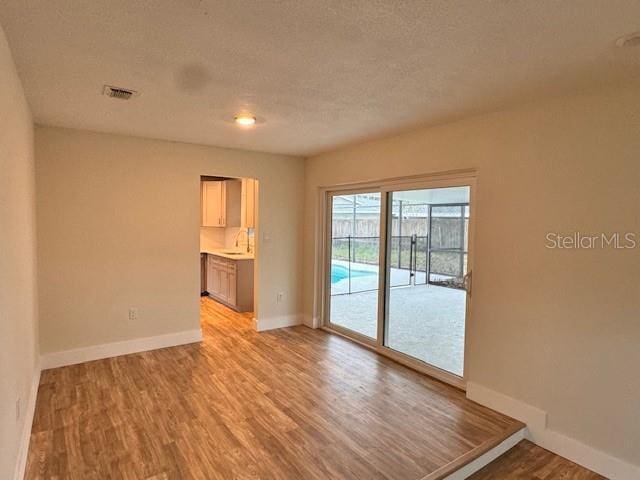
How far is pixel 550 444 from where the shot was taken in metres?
2.56

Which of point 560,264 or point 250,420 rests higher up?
point 560,264

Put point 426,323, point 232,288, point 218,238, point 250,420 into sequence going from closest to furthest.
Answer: point 250,420 < point 426,323 < point 232,288 < point 218,238

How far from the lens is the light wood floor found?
2207 millimetres

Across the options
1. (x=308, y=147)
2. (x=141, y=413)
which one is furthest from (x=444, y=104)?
(x=141, y=413)

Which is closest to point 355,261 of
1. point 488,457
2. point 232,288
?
point 232,288

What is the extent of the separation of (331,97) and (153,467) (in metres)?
2.62

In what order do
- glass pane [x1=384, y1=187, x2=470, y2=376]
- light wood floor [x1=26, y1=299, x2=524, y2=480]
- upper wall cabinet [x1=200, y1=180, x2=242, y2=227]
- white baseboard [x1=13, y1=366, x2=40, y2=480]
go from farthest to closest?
upper wall cabinet [x1=200, y1=180, x2=242, y2=227] → glass pane [x1=384, y1=187, x2=470, y2=376] → light wood floor [x1=26, y1=299, x2=524, y2=480] → white baseboard [x1=13, y1=366, x2=40, y2=480]

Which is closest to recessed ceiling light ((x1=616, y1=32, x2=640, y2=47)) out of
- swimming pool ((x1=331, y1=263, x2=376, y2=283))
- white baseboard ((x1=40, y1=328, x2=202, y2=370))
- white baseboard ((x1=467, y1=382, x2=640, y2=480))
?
white baseboard ((x1=467, y1=382, x2=640, y2=480))

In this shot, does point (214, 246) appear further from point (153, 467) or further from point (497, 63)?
point (497, 63)

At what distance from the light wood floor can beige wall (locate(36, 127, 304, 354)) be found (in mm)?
470

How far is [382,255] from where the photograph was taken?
162 inches

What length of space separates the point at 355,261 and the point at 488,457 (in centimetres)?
269

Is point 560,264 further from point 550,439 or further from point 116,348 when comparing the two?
point 116,348

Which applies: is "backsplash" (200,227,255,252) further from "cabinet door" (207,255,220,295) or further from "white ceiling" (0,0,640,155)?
"white ceiling" (0,0,640,155)
